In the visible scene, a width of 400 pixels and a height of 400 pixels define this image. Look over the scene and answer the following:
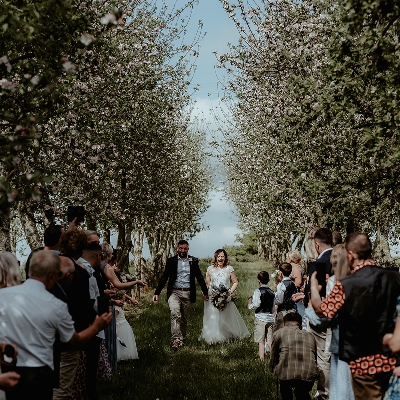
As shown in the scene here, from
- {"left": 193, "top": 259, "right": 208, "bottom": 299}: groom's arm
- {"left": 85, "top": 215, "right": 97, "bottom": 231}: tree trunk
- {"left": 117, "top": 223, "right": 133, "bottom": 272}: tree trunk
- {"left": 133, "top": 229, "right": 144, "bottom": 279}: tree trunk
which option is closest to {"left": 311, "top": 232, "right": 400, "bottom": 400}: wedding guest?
{"left": 193, "top": 259, "right": 208, "bottom": 299}: groom's arm

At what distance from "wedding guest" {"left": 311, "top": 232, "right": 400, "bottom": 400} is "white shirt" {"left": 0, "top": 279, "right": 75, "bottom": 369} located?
283cm

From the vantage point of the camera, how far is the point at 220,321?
17.5 metres

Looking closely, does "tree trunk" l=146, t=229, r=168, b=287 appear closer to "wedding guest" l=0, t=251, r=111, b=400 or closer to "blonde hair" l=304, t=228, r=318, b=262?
"blonde hair" l=304, t=228, r=318, b=262

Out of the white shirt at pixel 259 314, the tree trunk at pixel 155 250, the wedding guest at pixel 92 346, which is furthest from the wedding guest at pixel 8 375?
the tree trunk at pixel 155 250

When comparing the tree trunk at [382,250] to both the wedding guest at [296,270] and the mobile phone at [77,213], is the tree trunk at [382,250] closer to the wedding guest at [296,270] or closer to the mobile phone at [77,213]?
the wedding guest at [296,270]

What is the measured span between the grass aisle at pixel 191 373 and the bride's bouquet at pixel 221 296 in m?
1.09

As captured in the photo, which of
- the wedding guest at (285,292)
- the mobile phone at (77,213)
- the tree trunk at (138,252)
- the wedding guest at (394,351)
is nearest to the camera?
the wedding guest at (394,351)

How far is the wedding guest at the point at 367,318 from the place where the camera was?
649cm

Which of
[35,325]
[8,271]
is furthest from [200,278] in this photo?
[35,325]

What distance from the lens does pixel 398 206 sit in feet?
62.2

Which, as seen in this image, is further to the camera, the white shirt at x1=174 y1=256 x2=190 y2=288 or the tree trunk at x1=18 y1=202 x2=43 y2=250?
the tree trunk at x1=18 y1=202 x2=43 y2=250

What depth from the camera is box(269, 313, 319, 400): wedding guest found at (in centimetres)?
855

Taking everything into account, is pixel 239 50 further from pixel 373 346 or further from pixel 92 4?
pixel 373 346

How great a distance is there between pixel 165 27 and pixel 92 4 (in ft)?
24.0
